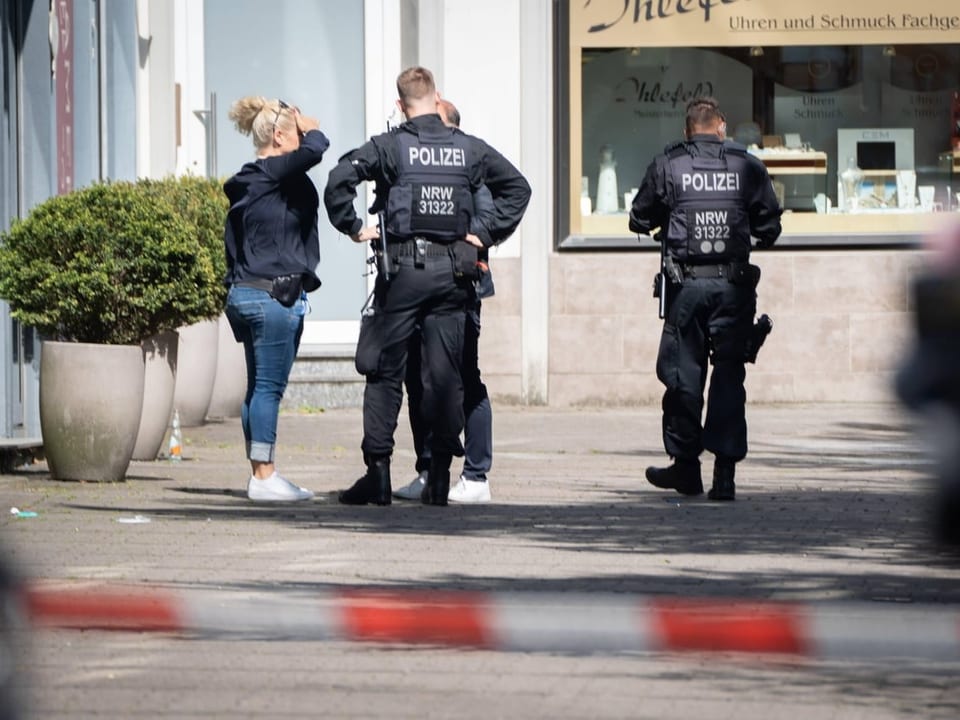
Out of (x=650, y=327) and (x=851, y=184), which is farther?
(x=851, y=184)

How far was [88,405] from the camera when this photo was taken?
33.5ft

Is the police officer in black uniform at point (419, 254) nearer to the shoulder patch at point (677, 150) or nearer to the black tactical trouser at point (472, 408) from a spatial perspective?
the black tactical trouser at point (472, 408)

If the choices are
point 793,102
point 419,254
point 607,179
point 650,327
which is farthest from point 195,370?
point 793,102

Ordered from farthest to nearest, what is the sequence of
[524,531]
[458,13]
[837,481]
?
[458,13]
[837,481]
[524,531]

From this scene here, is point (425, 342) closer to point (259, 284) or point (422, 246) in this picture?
point (422, 246)

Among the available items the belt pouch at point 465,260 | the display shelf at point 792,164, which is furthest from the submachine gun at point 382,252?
the display shelf at point 792,164

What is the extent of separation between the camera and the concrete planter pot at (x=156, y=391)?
11141mm

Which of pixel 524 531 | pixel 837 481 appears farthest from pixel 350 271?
pixel 524 531

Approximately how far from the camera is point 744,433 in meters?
10.2

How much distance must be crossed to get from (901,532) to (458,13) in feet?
26.9

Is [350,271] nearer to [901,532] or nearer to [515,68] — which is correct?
[515,68]

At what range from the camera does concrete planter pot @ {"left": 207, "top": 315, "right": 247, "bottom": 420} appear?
48.2 feet

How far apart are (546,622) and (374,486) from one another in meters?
3.79

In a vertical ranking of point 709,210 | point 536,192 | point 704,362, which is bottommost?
point 704,362
